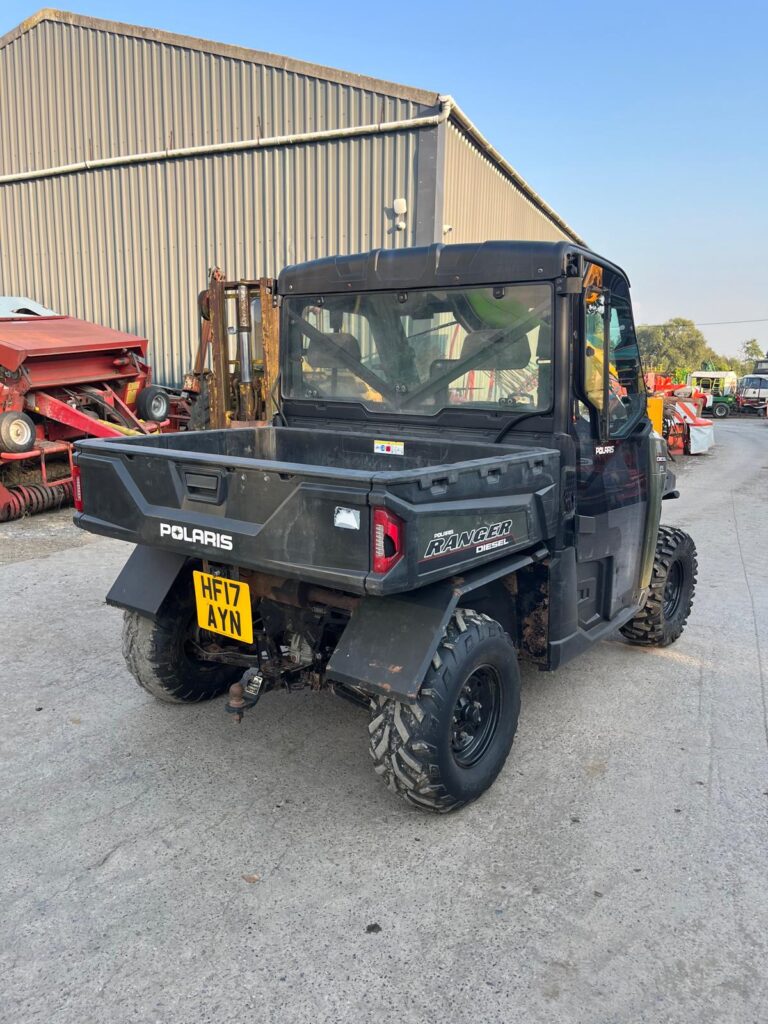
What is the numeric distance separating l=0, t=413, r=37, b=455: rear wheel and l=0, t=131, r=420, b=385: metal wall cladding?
5595mm

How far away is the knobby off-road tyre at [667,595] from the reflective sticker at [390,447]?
1818 mm

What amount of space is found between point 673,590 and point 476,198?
369 inches

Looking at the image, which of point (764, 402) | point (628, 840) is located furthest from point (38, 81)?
point (764, 402)

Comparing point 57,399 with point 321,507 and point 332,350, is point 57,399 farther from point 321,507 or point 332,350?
point 321,507

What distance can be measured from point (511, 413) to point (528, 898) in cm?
197

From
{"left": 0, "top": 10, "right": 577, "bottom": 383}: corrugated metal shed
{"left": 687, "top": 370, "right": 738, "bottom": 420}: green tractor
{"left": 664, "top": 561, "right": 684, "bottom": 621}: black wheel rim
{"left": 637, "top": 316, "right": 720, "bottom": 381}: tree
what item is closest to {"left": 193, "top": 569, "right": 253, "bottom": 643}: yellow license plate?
{"left": 664, "top": 561, "right": 684, "bottom": 621}: black wheel rim

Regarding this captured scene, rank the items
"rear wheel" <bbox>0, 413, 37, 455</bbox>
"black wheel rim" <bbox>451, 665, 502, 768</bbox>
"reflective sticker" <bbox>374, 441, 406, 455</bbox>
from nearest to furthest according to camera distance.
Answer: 1. "black wheel rim" <bbox>451, 665, 502, 768</bbox>
2. "reflective sticker" <bbox>374, 441, 406, 455</bbox>
3. "rear wheel" <bbox>0, 413, 37, 455</bbox>

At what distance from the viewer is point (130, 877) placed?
262cm

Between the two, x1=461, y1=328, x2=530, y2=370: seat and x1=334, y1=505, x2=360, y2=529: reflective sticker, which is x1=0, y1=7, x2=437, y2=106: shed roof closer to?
x1=461, y1=328, x2=530, y2=370: seat

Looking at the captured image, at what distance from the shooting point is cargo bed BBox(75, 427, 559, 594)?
2.49 meters

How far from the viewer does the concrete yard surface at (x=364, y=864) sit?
2.16 m

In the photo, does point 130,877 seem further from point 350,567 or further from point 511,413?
point 511,413

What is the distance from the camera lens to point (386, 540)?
96.4 inches

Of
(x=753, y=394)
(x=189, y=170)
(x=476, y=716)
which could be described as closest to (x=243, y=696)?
(x=476, y=716)
